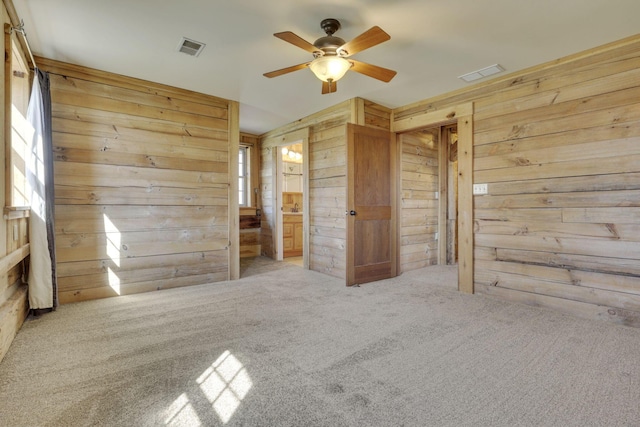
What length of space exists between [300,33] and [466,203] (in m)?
2.50

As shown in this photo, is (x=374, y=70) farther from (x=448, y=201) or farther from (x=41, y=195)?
(x=448, y=201)

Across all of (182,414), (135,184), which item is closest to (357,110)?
(135,184)

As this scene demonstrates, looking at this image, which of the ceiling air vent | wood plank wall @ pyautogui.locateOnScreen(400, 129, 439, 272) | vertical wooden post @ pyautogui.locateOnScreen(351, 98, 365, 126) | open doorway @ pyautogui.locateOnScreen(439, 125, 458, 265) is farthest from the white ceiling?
open doorway @ pyautogui.locateOnScreen(439, 125, 458, 265)

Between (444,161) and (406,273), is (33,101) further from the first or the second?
(444,161)

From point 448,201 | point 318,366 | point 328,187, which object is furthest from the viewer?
point 448,201

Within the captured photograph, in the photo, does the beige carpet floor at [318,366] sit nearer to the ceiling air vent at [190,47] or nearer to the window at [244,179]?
the ceiling air vent at [190,47]

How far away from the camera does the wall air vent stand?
3123 millimetres

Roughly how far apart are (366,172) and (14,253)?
3387 millimetres

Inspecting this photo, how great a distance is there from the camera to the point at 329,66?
8.11ft

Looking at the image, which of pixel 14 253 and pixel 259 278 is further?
pixel 259 278

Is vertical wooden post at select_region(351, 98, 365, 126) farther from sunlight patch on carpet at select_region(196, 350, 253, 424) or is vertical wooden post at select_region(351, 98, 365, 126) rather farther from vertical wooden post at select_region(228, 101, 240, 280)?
sunlight patch on carpet at select_region(196, 350, 253, 424)

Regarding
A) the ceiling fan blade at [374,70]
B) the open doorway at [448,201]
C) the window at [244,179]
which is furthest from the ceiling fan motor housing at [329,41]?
the window at [244,179]

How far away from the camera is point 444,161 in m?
5.45

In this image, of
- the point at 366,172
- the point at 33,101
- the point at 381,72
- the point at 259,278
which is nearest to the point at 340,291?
the point at 259,278
